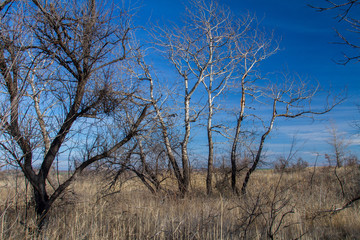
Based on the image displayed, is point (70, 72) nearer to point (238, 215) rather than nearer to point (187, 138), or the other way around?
point (238, 215)

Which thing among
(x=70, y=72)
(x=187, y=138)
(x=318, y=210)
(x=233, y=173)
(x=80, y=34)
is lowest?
(x=318, y=210)

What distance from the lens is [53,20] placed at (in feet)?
18.7

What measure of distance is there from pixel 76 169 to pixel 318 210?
6.44 m

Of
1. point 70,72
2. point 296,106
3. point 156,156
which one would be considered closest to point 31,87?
point 70,72

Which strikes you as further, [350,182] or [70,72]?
[350,182]

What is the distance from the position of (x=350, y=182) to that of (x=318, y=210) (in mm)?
6498

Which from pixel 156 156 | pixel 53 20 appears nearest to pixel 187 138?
Result: pixel 156 156

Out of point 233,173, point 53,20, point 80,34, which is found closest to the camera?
point 53,20

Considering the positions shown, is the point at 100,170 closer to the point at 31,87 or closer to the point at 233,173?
the point at 31,87

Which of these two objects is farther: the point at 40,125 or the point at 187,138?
the point at 187,138

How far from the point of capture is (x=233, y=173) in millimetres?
13312

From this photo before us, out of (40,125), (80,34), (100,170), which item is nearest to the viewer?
(40,125)

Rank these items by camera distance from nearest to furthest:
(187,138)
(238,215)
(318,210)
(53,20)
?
(53,20), (238,215), (318,210), (187,138)

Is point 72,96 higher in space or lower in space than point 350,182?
higher
